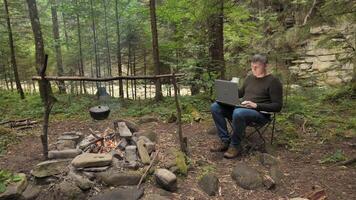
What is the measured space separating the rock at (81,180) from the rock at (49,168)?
24cm

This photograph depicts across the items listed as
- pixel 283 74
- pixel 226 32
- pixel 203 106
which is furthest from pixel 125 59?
pixel 283 74

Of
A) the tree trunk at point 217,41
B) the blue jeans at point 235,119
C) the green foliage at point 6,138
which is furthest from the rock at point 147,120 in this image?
the green foliage at point 6,138

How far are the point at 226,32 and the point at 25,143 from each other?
6339 millimetres

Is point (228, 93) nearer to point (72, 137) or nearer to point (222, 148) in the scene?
point (222, 148)

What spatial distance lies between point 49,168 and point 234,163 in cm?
266

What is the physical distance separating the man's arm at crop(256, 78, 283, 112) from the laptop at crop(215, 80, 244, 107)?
1.11 ft

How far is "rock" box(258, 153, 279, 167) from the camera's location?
4443 mm

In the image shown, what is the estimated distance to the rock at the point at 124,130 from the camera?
5027 mm

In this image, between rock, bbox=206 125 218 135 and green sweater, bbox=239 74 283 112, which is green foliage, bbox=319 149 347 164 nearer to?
green sweater, bbox=239 74 283 112

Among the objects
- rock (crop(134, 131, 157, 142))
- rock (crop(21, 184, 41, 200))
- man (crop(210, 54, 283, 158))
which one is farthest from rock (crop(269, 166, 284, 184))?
rock (crop(21, 184, 41, 200))

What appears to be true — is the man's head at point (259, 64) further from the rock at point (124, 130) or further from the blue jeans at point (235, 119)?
the rock at point (124, 130)

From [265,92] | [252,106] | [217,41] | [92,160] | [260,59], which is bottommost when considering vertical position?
[92,160]

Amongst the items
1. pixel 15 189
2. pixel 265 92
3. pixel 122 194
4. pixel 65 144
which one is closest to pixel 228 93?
pixel 265 92

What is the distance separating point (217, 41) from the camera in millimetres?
7680
